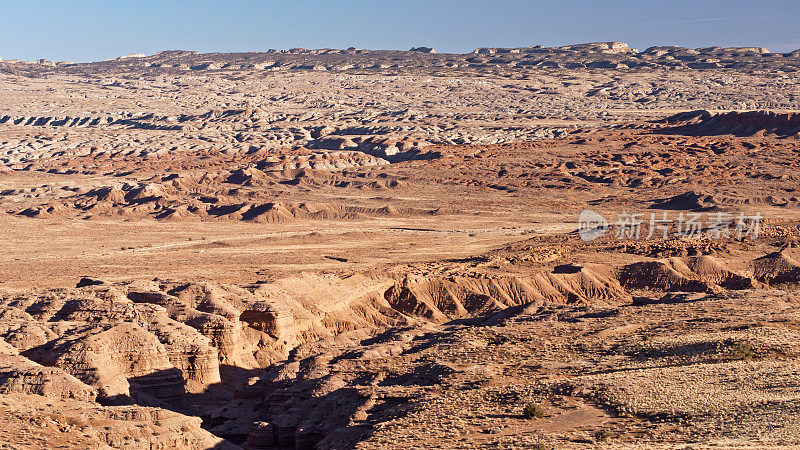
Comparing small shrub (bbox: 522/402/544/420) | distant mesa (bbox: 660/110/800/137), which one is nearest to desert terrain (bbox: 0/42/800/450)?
small shrub (bbox: 522/402/544/420)

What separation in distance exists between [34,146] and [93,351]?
10220 cm

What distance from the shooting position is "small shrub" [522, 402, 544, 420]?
18.8 metres

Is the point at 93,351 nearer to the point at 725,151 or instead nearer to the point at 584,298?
the point at 584,298

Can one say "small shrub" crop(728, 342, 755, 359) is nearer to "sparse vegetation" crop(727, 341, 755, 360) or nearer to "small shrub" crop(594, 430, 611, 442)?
"sparse vegetation" crop(727, 341, 755, 360)

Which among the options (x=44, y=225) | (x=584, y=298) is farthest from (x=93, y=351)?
(x=44, y=225)

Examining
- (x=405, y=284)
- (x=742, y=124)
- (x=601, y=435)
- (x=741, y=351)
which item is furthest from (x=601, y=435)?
(x=742, y=124)

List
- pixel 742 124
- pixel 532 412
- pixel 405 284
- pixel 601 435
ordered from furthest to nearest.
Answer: pixel 742 124 → pixel 405 284 → pixel 532 412 → pixel 601 435

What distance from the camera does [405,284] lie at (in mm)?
40219

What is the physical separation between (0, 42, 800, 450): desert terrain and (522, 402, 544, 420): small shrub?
0.05 metres

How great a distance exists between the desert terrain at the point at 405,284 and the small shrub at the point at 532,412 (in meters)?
0.05

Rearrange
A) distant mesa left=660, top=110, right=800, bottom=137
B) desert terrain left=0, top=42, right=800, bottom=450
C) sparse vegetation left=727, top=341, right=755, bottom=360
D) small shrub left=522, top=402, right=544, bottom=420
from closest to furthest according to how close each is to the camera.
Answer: small shrub left=522, top=402, right=544, bottom=420 < desert terrain left=0, top=42, right=800, bottom=450 < sparse vegetation left=727, top=341, right=755, bottom=360 < distant mesa left=660, top=110, right=800, bottom=137

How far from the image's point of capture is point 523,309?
32.5 metres

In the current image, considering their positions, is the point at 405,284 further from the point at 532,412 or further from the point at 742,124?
the point at 742,124

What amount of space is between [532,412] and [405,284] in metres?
21.5
